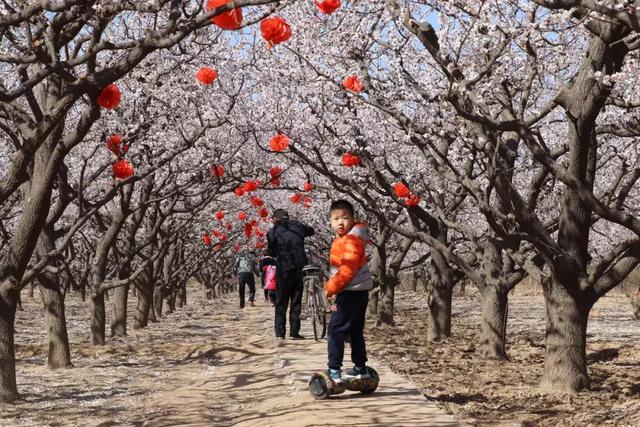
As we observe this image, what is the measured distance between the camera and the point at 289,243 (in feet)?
42.3

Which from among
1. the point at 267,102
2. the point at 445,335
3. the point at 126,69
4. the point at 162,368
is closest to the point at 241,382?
the point at 162,368

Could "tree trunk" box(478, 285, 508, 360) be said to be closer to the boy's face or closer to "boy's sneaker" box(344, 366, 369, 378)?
"boy's sneaker" box(344, 366, 369, 378)

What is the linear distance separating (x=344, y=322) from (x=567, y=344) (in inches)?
115

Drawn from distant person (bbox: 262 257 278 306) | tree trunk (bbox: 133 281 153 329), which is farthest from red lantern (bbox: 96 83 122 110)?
tree trunk (bbox: 133 281 153 329)

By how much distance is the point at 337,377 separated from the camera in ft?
23.5

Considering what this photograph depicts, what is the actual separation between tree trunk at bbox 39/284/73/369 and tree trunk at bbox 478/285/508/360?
6406 mm

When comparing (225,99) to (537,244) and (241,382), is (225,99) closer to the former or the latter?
(241,382)

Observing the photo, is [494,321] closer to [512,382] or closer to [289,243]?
[512,382]

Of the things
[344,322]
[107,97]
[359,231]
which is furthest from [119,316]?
[359,231]

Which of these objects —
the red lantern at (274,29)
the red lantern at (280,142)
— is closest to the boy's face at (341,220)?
the red lantern at (274,29)

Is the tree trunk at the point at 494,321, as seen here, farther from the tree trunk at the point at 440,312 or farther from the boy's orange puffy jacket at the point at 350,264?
the boy's orange puffy jacket at the point at 350,264

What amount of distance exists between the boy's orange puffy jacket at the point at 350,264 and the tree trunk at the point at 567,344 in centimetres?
269

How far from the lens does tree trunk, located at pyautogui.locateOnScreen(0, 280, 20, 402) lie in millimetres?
8453

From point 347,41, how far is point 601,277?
5388mm
